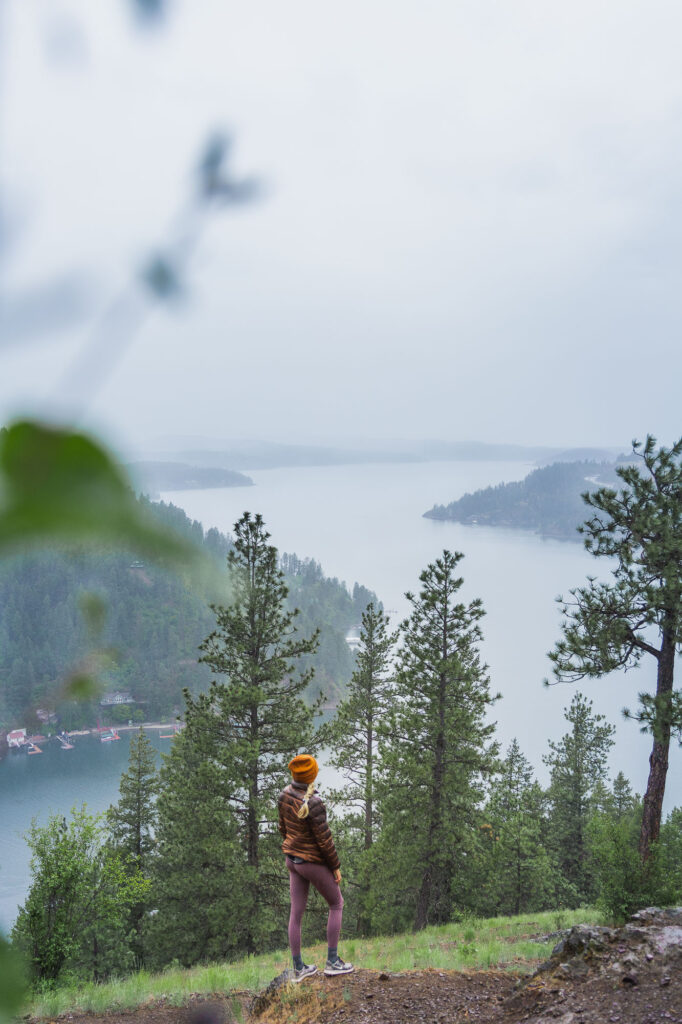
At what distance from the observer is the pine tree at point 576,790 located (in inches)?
1261

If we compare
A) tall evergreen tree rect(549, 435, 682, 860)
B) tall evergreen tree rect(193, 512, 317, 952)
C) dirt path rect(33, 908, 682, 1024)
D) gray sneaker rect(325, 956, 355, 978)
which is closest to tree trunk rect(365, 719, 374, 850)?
tall evergreen tree rect(193, 512, 317, 952)

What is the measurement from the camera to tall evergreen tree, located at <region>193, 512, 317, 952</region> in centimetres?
1655

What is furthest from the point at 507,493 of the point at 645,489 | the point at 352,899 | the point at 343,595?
the point at 645,489

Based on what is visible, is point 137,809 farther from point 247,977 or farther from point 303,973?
point 303,973

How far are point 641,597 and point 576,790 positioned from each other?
24.6 meters

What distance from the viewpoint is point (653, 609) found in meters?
12.4

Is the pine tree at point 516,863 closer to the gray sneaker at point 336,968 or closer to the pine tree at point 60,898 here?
the pine tree at point 60,898

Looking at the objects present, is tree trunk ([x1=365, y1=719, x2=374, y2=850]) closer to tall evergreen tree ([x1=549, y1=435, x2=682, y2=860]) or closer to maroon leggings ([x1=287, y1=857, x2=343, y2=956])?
tall evergreen tree ([x1=549, y1=435, x2=682, y2=860])

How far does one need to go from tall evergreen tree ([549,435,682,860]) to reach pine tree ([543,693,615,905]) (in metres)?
22.5

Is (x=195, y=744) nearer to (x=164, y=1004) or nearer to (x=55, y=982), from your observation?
(x=55, y=982)

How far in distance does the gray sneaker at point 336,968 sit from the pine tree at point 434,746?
467 inches

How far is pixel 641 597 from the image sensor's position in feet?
41.1

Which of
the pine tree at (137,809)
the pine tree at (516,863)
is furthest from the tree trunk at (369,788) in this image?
the pine tree at (137,809)

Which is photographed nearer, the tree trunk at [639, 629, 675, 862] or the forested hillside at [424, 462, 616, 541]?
the tree trunk at [639, 629, 675, 862]
